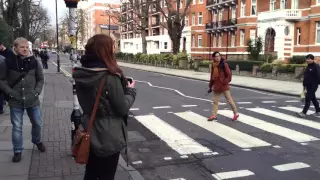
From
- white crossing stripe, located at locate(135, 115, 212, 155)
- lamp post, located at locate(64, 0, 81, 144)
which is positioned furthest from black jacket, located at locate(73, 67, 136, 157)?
white crossing stripe, located at locate(135, 115, 212, 155)

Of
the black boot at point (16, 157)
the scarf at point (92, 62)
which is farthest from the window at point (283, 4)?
the scarf at point (92, 62)

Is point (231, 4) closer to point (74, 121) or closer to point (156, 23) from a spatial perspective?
point (156, 23)

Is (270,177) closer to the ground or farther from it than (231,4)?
closer to the ground

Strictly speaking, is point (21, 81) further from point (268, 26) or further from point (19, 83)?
point (268, 26)

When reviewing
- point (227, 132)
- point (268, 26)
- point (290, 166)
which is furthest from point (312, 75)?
point (268, 26)

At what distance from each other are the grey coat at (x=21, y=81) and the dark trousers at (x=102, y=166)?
257cm

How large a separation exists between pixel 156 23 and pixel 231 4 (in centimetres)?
3241

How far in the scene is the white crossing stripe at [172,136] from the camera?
652cm

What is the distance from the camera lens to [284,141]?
281 inches

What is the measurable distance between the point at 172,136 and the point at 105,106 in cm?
471

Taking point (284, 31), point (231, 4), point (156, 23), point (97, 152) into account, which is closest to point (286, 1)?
point (284, 31)

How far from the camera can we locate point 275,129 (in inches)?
325

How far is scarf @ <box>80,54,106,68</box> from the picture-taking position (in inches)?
117

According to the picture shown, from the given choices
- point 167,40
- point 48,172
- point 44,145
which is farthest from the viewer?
point 167,40
